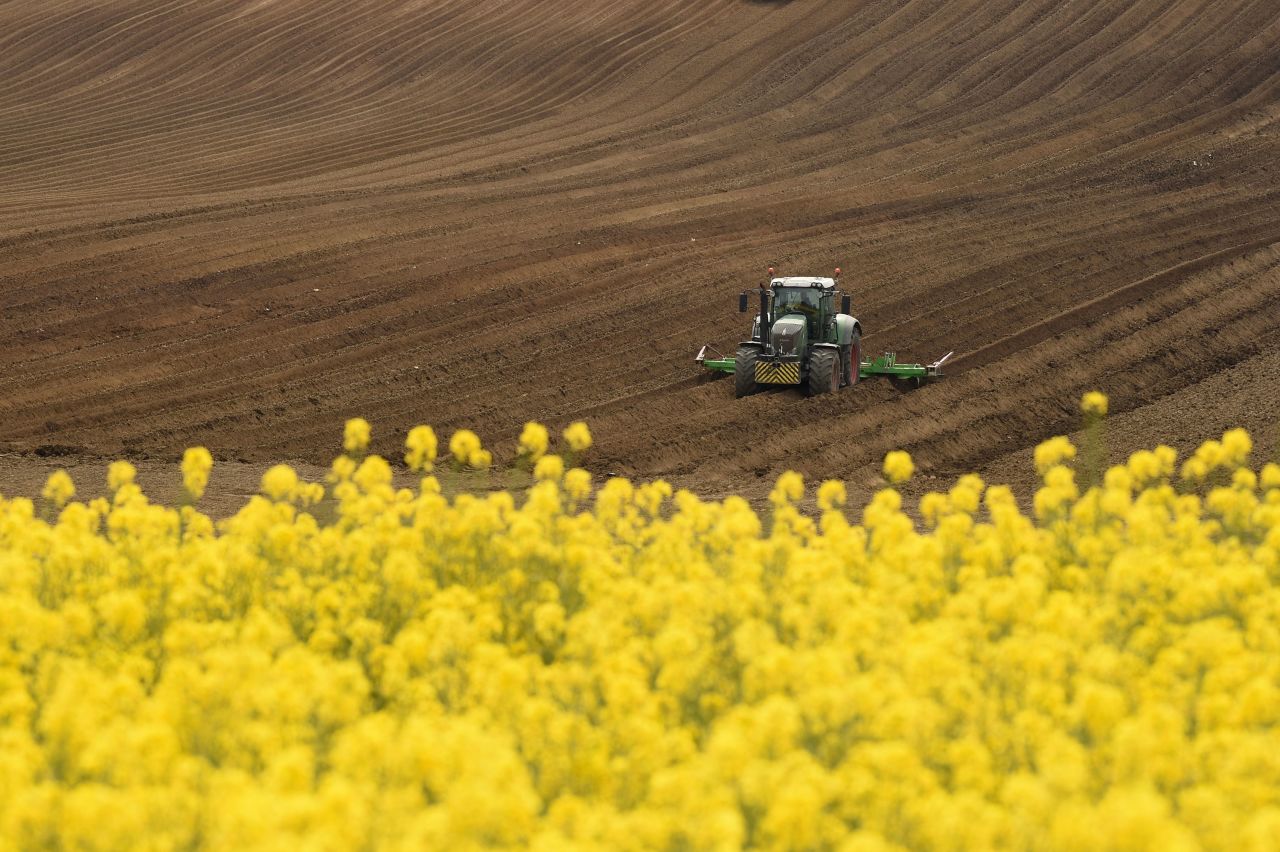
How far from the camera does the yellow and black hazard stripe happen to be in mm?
23641

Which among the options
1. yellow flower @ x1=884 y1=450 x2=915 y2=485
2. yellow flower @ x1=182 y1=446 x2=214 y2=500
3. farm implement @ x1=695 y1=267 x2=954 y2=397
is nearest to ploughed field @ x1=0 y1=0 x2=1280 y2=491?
farm implement @ x1=695 y1=267 x2=954 y2=397

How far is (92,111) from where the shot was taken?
43250 millimetres

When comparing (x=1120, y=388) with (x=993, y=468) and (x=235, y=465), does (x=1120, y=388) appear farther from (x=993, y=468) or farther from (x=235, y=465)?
(x=235, y=465)

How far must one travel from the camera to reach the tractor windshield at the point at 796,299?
24125 mm

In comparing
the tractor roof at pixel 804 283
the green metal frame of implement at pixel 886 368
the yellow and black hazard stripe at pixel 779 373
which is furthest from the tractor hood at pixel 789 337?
the green metal frame of implement at pixel 886 368

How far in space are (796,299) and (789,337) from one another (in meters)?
0.82

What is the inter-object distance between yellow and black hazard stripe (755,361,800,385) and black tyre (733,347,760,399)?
20 cm

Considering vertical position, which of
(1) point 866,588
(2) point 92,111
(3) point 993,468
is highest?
(2) point 92,111

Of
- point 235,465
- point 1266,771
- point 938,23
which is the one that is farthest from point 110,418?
point 938,23

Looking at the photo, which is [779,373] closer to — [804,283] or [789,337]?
[789,337]

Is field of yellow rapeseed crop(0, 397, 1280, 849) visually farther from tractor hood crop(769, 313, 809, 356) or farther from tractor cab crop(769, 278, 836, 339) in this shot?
tractor cab crop(769, 278, 836, 339)

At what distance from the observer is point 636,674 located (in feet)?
29.2

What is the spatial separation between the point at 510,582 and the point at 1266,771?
4.86 m

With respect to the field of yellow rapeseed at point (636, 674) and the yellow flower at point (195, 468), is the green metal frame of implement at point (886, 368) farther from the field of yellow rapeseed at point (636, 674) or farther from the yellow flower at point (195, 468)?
the yellow flower at point (195, 468)
